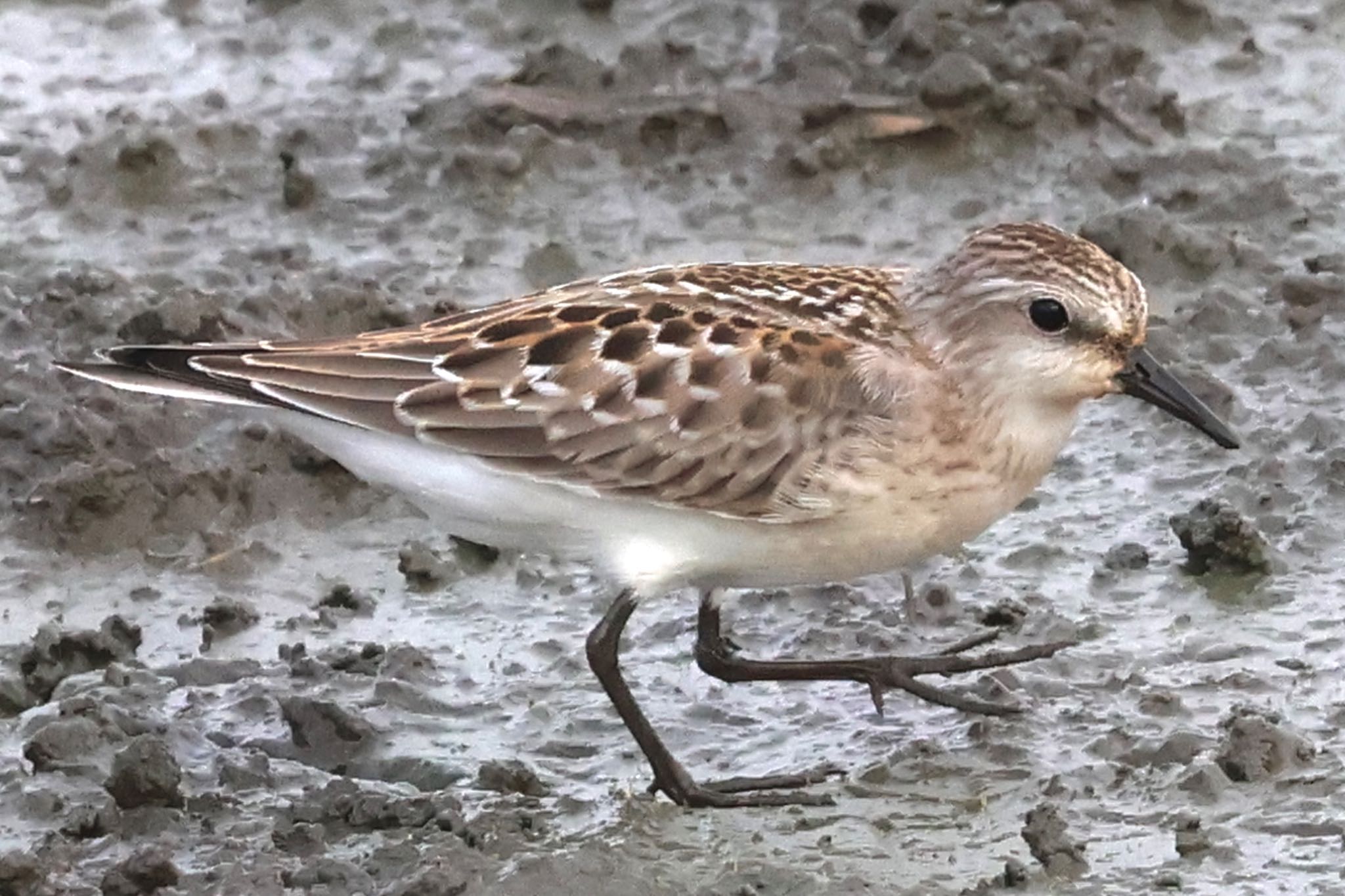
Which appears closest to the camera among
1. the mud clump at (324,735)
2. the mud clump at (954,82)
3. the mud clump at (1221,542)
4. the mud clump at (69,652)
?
the mud clump at (324,735)

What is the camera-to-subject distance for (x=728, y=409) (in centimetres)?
Answer: 575

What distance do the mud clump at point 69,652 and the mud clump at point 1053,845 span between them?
245 cm

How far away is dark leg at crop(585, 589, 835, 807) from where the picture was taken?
5809mm

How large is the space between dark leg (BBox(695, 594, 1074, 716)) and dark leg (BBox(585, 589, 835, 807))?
290 mm

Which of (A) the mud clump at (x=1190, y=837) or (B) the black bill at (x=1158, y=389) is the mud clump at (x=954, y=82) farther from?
(A) the mud clump at (x=1190, y=837)

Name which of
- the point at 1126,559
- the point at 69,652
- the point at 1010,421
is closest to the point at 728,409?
the point at 1010,421

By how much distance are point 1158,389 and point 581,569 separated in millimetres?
1823

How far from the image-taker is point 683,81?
9094 mm

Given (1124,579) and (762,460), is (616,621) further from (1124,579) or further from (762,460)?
(1124,579)

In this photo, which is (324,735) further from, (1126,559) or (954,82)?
(954,82)

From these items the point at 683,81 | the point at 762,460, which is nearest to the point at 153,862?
the point at 762,460

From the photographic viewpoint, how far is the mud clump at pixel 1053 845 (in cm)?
545

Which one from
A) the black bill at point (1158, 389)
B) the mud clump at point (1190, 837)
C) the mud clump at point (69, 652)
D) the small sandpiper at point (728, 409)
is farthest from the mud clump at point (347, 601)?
the mud clump at point (1190, 837)

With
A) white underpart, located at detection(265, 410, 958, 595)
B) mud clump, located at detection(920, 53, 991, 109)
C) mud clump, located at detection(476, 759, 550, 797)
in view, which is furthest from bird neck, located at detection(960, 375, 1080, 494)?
mud clump, located at detection(920, 53, 991, 109)
